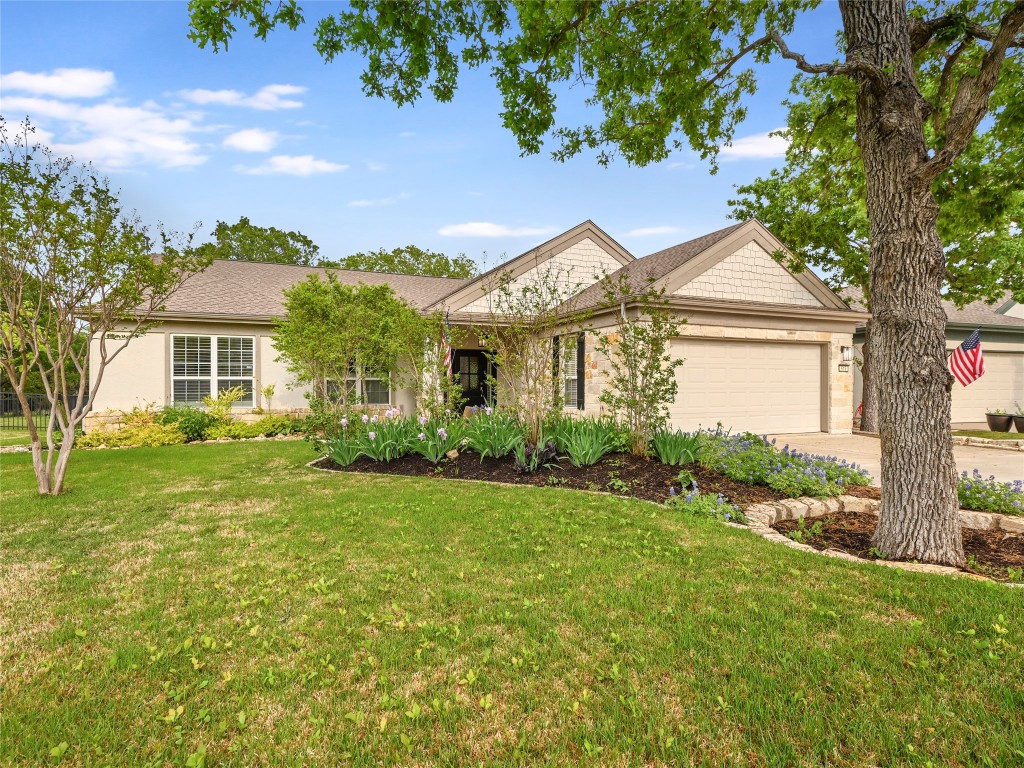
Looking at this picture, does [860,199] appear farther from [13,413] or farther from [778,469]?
[13,413]

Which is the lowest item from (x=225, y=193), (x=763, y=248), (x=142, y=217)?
(x=142, y=217)

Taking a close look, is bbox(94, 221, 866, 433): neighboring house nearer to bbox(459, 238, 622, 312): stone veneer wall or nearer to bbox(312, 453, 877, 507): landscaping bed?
bbox(459, 238, 622, 312): stone veneer wall

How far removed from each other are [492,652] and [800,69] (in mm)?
5385

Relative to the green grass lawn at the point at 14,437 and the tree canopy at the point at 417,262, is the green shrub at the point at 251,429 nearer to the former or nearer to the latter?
the green grass lawn at the point at 14,437

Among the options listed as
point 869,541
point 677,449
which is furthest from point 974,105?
point 677,449

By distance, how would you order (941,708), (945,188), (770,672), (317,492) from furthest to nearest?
1. (317,492)
2. (945,188)
3. (770,672)
4. (941,708)

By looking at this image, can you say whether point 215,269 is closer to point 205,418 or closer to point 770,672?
point 205,418

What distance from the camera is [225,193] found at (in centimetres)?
1167

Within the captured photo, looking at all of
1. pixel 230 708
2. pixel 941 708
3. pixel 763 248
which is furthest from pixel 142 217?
pixel 763 248

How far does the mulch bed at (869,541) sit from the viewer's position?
406cm

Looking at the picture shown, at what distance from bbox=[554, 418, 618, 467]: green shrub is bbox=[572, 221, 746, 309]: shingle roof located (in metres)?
3.85

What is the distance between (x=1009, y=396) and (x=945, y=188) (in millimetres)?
16313

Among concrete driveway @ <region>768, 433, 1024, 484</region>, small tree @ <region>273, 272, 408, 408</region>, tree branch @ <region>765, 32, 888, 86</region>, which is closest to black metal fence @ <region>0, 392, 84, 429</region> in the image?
small tree @ <region>273, 272, 408, 408</region>

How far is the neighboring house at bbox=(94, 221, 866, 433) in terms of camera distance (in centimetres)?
1163
